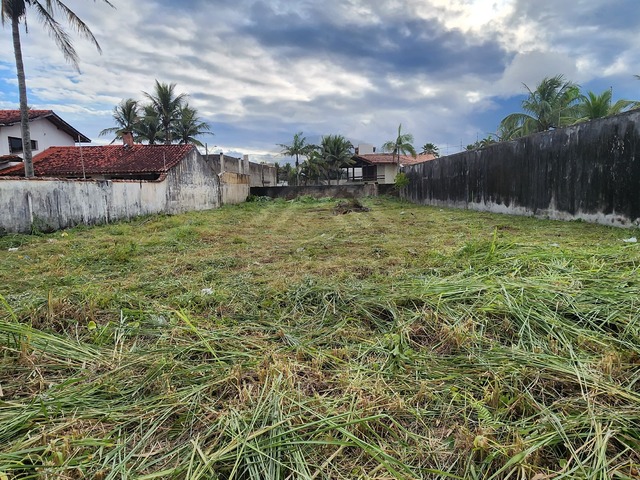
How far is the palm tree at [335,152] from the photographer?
2998 cm

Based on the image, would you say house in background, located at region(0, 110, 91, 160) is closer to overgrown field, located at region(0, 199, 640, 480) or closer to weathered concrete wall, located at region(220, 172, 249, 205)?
weathered concrete wall, located at region(220, 172, 249, 205)

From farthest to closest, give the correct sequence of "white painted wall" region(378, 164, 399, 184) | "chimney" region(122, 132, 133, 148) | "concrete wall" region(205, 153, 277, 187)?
"white painted wall" region(378, 164, 399, 184) < "concrete wall" region(205, 153, 277, 187) < "chimney" region(122, 132, 133, 148)

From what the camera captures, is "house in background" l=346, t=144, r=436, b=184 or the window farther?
"house in background" l=346, t=144, r=436, b=184

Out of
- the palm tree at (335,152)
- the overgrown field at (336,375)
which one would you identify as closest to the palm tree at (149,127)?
the palm tree at (335,152)

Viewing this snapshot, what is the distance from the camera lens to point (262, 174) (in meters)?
30.6

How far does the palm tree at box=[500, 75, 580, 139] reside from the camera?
18.2 metres

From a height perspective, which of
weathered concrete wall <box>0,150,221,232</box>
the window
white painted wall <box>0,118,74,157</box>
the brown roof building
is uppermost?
white painted wall <box>0,118,74,157</box>

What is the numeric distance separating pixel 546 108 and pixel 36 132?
26.5m

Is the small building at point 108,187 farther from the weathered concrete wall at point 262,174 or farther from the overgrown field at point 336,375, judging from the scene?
the weathered concrete wall at point 262,174

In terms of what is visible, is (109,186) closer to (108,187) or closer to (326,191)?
(108,187)

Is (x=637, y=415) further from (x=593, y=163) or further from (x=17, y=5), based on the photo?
(x=17, y=5)

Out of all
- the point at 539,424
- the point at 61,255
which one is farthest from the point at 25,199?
the point at 539,424

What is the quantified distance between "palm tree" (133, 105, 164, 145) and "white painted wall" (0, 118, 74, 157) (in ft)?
20.6

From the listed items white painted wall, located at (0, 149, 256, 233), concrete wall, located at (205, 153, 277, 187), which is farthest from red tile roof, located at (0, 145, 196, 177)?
concrete wall, located at (205, 153, 277, 187)
